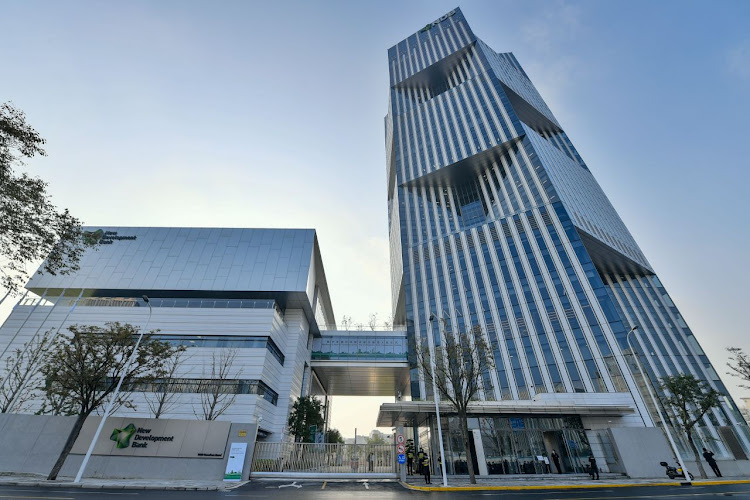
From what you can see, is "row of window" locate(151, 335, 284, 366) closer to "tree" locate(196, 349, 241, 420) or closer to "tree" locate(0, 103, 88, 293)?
"tree" locate(196, 349, 241, 420)

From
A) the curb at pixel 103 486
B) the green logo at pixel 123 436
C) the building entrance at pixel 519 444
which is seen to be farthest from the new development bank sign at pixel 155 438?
the building entrance at pixel 519 444

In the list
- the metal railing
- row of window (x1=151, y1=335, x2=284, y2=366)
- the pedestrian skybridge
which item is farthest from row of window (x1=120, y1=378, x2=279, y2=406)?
the pedestrian skybridge

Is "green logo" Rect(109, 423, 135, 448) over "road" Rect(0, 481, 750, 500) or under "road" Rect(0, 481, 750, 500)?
over

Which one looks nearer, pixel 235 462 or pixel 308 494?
pixel 308 494

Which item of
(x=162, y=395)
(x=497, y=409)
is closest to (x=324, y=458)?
(x=497, y=409)

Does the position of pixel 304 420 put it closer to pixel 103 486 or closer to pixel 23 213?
pixel 103 486

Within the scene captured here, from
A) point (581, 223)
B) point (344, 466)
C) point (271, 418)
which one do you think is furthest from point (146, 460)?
point (581, 223)

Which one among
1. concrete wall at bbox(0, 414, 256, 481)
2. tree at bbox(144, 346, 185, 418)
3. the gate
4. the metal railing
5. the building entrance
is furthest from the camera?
tree at bbox(144, 346, 185, 418)

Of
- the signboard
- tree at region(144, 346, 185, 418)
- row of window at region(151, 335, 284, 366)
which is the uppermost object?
row of window at region(151, 335, 284, 366)

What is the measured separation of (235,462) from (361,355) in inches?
1312

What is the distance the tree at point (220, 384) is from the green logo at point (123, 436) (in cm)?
1128

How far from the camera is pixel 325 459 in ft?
75.7

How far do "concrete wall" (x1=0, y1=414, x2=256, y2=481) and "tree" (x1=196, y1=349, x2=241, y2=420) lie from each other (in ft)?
37.6

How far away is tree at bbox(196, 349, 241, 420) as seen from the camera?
104ft
